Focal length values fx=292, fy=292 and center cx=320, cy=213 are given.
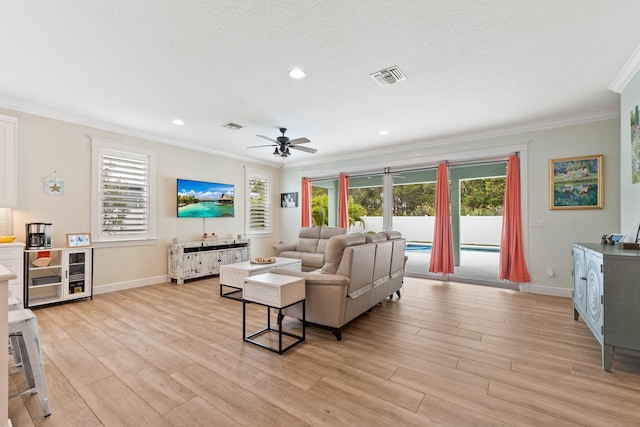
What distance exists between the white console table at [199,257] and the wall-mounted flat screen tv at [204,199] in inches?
24.9

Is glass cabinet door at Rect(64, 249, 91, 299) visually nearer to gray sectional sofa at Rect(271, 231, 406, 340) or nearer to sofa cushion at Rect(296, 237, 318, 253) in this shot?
gray sectional sofa at Rect(271, 231, 406, 340)

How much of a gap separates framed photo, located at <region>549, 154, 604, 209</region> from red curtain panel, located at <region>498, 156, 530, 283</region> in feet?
1.53

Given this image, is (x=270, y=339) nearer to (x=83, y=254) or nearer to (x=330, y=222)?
(x=83, y=254)

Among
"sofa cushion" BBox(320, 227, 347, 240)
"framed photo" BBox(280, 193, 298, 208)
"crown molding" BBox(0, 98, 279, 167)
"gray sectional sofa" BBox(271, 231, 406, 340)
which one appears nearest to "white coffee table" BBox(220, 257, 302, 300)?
"gray sectional sofa" BBox(271, 231, 406, 340)

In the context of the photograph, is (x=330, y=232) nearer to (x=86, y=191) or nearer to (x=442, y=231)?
(x=442, y=231)

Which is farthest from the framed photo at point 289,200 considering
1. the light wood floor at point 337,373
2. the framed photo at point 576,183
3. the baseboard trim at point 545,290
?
the framed photo at point 576,183

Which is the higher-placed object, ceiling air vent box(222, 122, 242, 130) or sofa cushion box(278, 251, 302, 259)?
ceiling air vent box(222, 122, 242, 130)

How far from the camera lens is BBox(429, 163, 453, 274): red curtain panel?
5548mm

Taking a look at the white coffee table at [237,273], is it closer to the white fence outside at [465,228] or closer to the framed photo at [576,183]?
the white fence outside at [465,228]

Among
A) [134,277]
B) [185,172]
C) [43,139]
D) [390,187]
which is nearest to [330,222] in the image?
[390,187]

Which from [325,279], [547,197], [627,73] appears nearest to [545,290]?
[547,197]

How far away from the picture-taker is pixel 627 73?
3055 millimetres

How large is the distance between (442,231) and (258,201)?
14.7 feet

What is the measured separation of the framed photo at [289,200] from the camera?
7.89 metres
